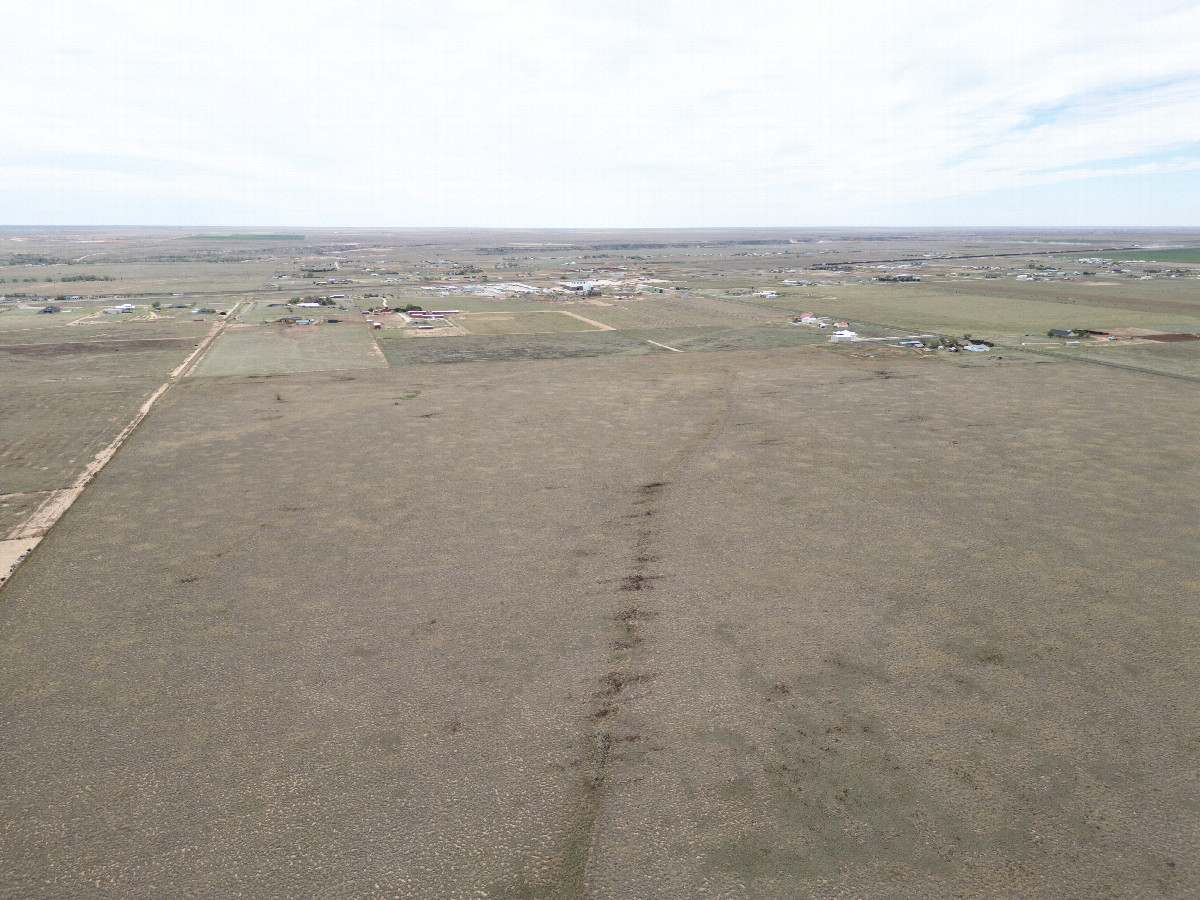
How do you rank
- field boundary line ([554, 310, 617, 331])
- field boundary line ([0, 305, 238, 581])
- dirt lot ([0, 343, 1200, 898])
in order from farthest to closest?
field boundary line ([554, 310, 617, 331])
field boundary line ([0, 305, 238, 581])
dirt lot ([0, 343, 1200, 898])

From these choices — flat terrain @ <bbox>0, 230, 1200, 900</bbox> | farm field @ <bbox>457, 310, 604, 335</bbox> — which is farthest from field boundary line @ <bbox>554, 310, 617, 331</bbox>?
flat terrain @ <bbox>0, 230, 1200, 900</bbox>

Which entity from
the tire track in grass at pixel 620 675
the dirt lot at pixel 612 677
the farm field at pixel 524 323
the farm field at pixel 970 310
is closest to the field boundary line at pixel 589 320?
the farm field at pixel 524 323

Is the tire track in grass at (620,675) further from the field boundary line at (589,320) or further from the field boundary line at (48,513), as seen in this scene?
the field boundary line at (589,320)

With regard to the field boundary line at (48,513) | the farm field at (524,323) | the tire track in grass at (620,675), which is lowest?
the tire track in grass at (620,675)

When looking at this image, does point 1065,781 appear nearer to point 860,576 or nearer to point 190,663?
point 860,576

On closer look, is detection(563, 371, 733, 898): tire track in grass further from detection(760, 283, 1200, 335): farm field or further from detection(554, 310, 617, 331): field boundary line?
detection(760, 283, 1200, 335): farm field

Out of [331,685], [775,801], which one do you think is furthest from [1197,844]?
[331,685]

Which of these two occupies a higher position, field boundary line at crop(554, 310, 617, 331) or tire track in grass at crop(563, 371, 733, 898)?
field boundary line at crop(554, 310, 617, 331)
